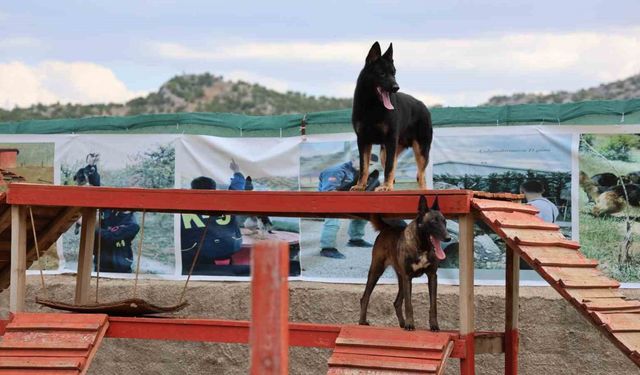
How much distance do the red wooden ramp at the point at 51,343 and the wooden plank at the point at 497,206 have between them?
336cm

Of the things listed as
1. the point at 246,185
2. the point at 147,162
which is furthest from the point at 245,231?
the point at 147,162

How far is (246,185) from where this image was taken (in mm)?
12883

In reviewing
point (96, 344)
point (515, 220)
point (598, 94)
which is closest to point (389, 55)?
point (515, 220)

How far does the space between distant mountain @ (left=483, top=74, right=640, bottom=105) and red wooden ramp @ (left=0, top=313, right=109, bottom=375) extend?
75.1 feet

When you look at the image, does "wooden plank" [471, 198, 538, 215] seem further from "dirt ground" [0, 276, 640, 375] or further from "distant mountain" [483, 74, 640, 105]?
"distant mountain" [483, 74, 640, 105]

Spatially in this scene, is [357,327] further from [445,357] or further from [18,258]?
[18,258]

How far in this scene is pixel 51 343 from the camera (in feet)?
31.3

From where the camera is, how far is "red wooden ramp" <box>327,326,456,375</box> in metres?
8.59

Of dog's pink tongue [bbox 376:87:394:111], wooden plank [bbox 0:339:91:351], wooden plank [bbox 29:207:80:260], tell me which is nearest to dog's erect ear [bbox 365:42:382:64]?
dog's pink tongue [bbox 376:87:394:111]

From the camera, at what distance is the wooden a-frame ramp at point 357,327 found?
27.5 feet

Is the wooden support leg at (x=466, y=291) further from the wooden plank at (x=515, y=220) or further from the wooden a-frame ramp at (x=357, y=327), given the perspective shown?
the wooden plank at (x=515, y=220)

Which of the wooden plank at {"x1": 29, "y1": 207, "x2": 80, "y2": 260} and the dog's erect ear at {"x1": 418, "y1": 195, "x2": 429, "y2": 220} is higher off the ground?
the dog's erect ear at {"x1": 418, "y1": 195, "x2": 429, "y2": 220}

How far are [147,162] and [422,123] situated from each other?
4556 mm

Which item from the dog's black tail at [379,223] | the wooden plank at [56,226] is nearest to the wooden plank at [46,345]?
→ the wooden plank at [56,226]
